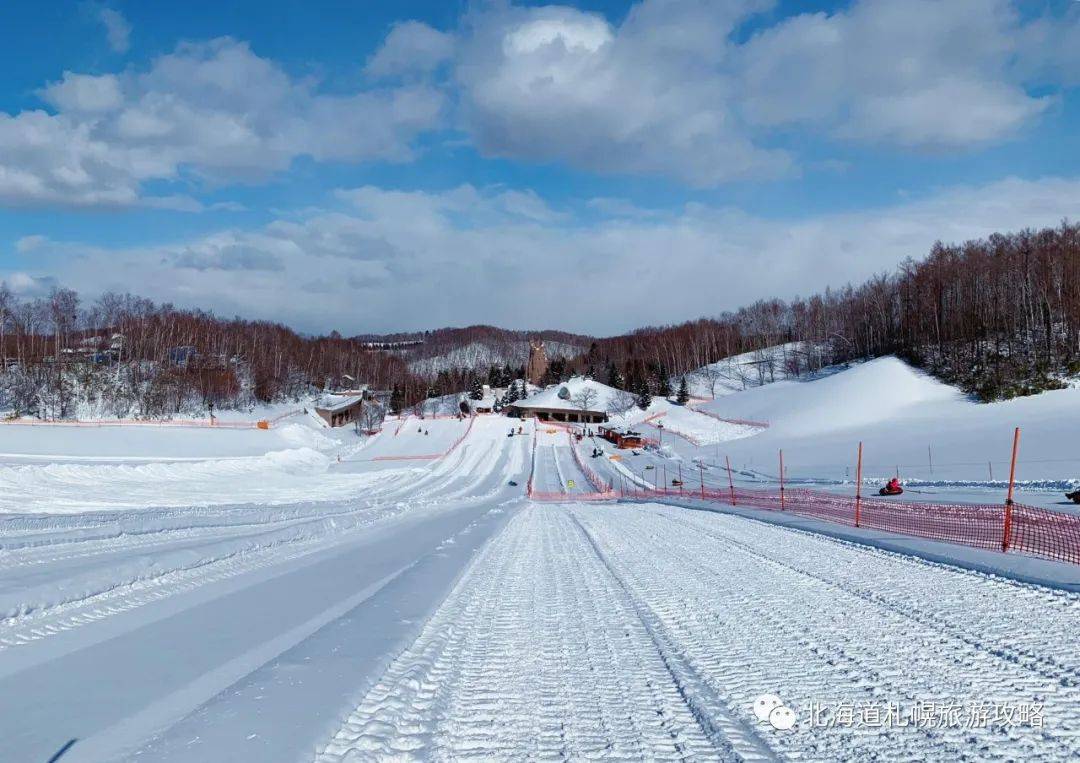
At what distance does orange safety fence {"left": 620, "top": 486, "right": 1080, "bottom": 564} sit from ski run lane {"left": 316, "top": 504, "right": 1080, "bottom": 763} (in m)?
2.98

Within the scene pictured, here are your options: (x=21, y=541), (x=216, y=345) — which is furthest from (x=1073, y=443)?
Answer: (x=216, y=345)

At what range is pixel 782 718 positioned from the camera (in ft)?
14.4

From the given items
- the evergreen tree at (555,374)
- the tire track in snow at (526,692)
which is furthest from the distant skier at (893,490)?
the evergreen tree at (555,374)

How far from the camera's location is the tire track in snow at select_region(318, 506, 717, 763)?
3969 millimetres

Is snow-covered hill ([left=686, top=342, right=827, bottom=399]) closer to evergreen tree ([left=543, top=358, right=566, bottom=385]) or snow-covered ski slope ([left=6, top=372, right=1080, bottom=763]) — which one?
evergreen tree ([left=543, top=358, right=566, bottom=385])

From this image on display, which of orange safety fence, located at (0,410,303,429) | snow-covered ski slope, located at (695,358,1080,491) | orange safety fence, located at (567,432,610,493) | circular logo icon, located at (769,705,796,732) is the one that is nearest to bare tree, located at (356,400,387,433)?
orange safety fence, located at (0,410,303,429)

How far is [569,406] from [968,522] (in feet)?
278

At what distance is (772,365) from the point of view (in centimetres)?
10856

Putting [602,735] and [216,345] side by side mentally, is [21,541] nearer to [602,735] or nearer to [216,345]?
[602,735]

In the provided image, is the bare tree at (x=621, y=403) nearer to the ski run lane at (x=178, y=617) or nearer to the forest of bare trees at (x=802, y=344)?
the forest of bare trees at (x=802, y=344)

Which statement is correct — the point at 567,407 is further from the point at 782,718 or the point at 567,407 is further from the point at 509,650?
the point at 782,718

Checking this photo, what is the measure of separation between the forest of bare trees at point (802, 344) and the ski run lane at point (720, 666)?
5561 centimetres

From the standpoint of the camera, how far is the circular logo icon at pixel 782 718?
14.0ft

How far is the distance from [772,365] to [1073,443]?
76932 mm
